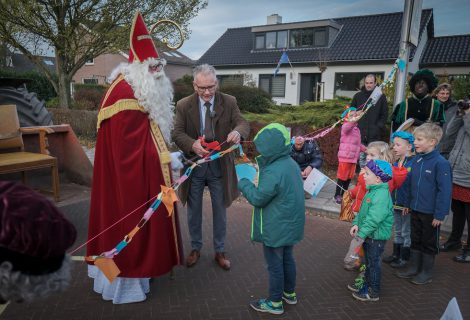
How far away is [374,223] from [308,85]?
872 inches

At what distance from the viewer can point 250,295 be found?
351 centimetres

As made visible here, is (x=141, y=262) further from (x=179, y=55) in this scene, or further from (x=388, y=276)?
(x=179, y=55)

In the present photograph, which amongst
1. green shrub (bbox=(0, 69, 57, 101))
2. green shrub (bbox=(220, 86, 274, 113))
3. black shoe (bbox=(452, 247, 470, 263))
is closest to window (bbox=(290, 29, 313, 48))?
green shrub (bbox=(220, 86, 274, 113))

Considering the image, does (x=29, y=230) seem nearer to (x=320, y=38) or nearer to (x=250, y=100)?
(x=250, y=100)

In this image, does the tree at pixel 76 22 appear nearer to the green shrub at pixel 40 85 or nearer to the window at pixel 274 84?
the green shrub at pixel 40 85

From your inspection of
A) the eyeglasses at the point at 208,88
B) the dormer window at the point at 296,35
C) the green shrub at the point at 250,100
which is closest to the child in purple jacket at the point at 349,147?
the eyeglasses at the point at 208,88

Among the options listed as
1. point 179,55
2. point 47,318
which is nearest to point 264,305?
point 47,318

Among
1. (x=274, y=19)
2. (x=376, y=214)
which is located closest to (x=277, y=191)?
(x=376, y=214)

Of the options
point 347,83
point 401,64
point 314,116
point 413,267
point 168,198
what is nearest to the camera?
point 168,198

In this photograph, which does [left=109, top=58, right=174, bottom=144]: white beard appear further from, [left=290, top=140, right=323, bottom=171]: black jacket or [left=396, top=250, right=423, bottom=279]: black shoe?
[left=290, top=140, right=323, bottom=171]: black jacket

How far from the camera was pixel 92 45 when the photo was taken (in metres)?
13.5

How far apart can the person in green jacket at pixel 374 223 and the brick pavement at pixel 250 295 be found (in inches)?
6.4

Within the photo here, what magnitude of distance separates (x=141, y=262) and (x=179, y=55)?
117ft

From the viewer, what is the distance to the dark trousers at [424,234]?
374 cm
